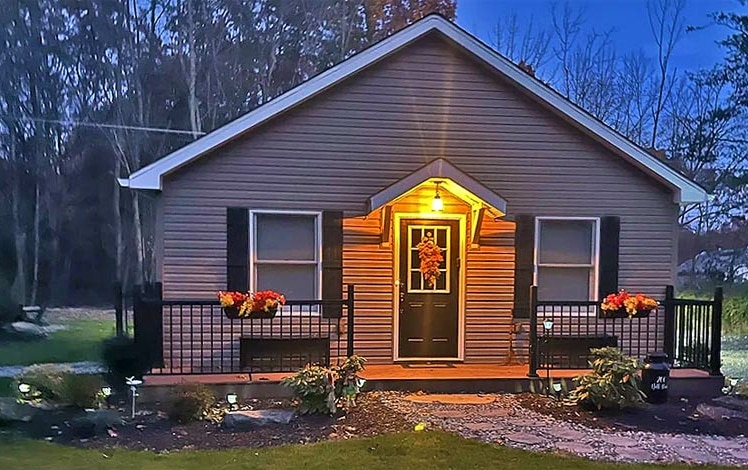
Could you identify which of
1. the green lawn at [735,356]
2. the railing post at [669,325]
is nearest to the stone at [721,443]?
the railing post at [669,325]

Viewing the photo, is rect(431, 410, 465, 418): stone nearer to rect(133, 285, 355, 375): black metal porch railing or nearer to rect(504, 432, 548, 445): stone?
rect(504, 432, 548, 445): stone

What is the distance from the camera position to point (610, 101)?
815 inches

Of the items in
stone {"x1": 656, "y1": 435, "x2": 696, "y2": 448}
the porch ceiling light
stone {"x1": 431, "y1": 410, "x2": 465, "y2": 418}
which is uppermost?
the porch ceiling light

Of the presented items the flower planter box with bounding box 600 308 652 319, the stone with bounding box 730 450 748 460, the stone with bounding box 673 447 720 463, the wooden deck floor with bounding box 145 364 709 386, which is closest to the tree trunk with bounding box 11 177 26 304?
the wooden deck floor with bounding box 145 364 709 386

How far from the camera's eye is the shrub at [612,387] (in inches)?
273

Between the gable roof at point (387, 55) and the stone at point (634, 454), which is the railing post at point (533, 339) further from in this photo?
the gable roof at point (387, 55)

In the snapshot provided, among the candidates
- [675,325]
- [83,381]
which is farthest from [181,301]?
[675,325]

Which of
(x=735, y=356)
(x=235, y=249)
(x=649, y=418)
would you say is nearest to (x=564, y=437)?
(x=649, y=418)

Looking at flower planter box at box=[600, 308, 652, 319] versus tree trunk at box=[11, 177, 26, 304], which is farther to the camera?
tree trunk at box=[11, 177, 26, 304]

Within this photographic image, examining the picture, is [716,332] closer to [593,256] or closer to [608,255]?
[608,255]

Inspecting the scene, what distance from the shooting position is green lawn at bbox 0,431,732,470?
5.12m

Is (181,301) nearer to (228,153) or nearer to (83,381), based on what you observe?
(83,381)

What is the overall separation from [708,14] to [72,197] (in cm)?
1809

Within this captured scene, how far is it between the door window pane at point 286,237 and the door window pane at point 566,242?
316 cm
